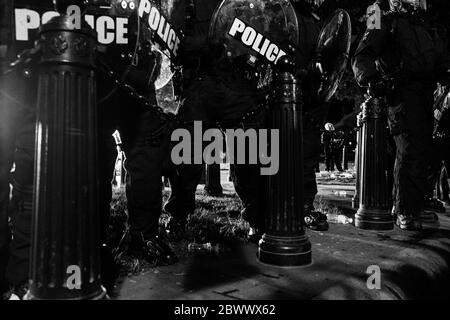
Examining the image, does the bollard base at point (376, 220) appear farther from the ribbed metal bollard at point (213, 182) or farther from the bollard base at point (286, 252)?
the ribbed metal bollard at point (213, 182)

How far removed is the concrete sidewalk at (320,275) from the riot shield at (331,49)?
1357mm

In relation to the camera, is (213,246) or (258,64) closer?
(213,246)

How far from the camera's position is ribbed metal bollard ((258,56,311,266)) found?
2594 mm

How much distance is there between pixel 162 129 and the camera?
8.45 ft

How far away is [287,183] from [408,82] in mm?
1956

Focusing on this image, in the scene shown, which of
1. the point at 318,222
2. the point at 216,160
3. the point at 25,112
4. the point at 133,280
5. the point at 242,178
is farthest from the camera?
the point at 216,160

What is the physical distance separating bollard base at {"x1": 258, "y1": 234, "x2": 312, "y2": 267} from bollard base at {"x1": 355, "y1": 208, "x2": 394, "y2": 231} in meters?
1.36

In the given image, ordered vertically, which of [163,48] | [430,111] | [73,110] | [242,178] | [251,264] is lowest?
[251,264]

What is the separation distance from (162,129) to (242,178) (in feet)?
3.22

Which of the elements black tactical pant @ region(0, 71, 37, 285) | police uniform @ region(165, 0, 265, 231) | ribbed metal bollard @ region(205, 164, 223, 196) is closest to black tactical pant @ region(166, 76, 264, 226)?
police uniform @ region(165, 0, 265, 231)

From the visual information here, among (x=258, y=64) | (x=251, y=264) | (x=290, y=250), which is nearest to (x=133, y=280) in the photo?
(x=251, y=264)

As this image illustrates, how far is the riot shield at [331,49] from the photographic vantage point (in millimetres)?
3524

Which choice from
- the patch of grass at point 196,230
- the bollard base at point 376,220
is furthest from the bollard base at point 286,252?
the bollard base at point 376,220

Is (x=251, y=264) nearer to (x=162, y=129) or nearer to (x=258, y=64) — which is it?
(x=162, y=129)
